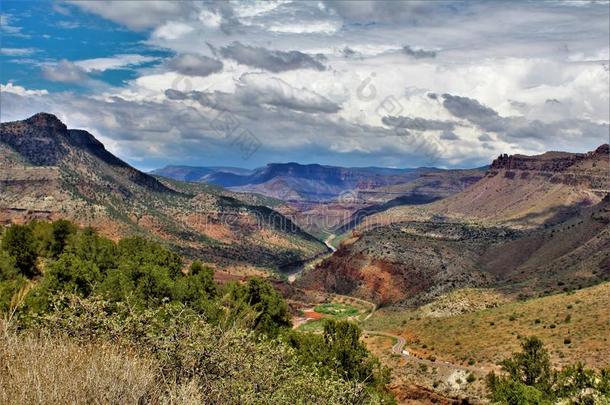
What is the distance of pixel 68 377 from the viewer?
47.4ft

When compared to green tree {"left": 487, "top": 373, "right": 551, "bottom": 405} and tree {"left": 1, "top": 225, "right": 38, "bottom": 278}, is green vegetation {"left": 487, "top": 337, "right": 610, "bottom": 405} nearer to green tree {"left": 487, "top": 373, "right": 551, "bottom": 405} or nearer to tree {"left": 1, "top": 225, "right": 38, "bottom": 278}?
green tree {"left": 487, "top": 373, "right": 551, "bottom": 405}

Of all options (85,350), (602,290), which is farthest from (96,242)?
(602,290)

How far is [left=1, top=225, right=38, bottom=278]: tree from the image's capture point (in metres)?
68.4

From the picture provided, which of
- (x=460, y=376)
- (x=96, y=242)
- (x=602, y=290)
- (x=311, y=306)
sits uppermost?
(x=96, y=242)

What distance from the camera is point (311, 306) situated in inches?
5054

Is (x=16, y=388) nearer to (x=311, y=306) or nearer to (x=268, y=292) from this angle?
(x=268, y=292)

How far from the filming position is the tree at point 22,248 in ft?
225

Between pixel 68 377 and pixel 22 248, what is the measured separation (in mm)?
63430

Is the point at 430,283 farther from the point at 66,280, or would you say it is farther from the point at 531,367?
the point at 66,280

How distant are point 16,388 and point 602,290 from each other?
2802 inches

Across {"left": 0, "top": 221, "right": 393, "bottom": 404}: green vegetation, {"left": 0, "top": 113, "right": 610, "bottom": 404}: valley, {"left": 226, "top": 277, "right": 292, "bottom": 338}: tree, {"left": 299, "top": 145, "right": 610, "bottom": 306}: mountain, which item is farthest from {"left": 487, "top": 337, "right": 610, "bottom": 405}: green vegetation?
{"left": 299, "top": 145, "right": 610, "bottom": 306}: mountain

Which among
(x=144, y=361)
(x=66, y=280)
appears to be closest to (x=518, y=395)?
(x=144, y=361)

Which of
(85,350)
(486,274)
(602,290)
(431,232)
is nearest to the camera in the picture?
(85,350)

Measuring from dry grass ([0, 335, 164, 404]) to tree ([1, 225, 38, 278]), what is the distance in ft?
189
